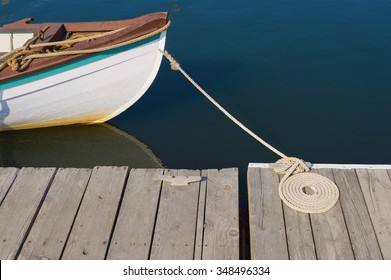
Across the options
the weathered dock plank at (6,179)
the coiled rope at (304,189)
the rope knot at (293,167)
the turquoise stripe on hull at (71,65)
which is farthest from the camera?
the turquoise stripe on hull at (71,65)

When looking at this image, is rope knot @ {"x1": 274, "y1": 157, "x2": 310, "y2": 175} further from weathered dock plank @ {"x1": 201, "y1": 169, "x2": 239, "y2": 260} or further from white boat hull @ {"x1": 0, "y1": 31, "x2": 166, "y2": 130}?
white boat hull @ {"x1": 0, "y1": 31, "x2": 166, "y2": 130}

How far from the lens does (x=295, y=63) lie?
26.1ft

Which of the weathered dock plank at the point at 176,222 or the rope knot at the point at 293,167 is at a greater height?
the weathered dock plank at the point at 176,222

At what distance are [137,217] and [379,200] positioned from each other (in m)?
2.04

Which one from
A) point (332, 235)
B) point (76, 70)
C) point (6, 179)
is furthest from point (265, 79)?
point (6, 179)

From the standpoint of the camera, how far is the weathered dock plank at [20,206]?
3719mm

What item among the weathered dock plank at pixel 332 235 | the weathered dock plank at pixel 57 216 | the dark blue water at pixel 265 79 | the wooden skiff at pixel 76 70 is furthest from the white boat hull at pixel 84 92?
the weathered dock plank at pixel 332 235

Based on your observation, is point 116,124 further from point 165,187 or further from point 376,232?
point 376,232

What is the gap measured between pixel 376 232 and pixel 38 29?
5.08 m

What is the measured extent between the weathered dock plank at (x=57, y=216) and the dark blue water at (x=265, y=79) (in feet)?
6.40

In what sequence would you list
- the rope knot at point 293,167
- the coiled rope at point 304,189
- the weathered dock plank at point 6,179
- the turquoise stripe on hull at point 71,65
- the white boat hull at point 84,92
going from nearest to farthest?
the coiled rope at point 304,189 < the weathered dock plank at point 6,179 < the rope knot at point 293,167 < the turquoise stripe on hull at point 71,65 < the white boat hull at point 84,92

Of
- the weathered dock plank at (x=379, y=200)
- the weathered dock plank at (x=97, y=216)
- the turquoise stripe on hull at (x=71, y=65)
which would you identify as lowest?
the weathered dock plank at (x=379, y=200)

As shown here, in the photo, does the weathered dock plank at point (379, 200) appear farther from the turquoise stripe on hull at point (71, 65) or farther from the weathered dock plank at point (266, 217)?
the turquoise stripe on hull at point (71, 65)
